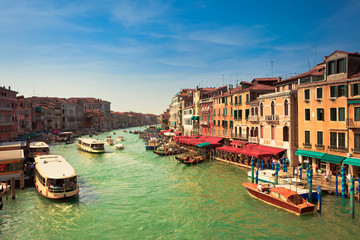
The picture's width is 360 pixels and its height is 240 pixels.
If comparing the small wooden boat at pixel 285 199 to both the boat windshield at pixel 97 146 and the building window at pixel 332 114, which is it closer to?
the building window at pixel 332 114

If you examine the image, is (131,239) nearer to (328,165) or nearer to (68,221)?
(68,221)

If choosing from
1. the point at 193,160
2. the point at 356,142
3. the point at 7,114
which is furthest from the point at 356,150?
the point at 7,114

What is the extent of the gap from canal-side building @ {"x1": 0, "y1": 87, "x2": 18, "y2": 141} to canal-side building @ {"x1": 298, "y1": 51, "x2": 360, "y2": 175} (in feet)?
178

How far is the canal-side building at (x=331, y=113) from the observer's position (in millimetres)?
24094

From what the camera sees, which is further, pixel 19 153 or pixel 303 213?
pixel 19 153

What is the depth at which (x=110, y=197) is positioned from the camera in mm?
24609

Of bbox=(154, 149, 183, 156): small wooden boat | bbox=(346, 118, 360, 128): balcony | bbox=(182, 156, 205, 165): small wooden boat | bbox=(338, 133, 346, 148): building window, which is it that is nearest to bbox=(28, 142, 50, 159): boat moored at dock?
bbox=(154, 149, 183, 156): small wooden boat

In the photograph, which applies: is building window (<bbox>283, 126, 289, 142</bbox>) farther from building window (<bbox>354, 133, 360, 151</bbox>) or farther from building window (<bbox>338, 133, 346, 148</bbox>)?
building window (<bbox>354, 133, 360, 151</bbox>)

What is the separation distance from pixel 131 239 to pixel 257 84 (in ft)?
111

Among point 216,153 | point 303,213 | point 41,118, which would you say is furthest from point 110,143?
point 303,213

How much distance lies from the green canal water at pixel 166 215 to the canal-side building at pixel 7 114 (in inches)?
1277

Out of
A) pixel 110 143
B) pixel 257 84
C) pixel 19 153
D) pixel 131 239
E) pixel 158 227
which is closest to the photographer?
pixel 131 239

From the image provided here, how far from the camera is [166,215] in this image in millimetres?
20281

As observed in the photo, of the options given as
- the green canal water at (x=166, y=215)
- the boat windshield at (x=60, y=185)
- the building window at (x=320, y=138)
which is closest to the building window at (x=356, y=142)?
the building window at (x=320, y=138)
